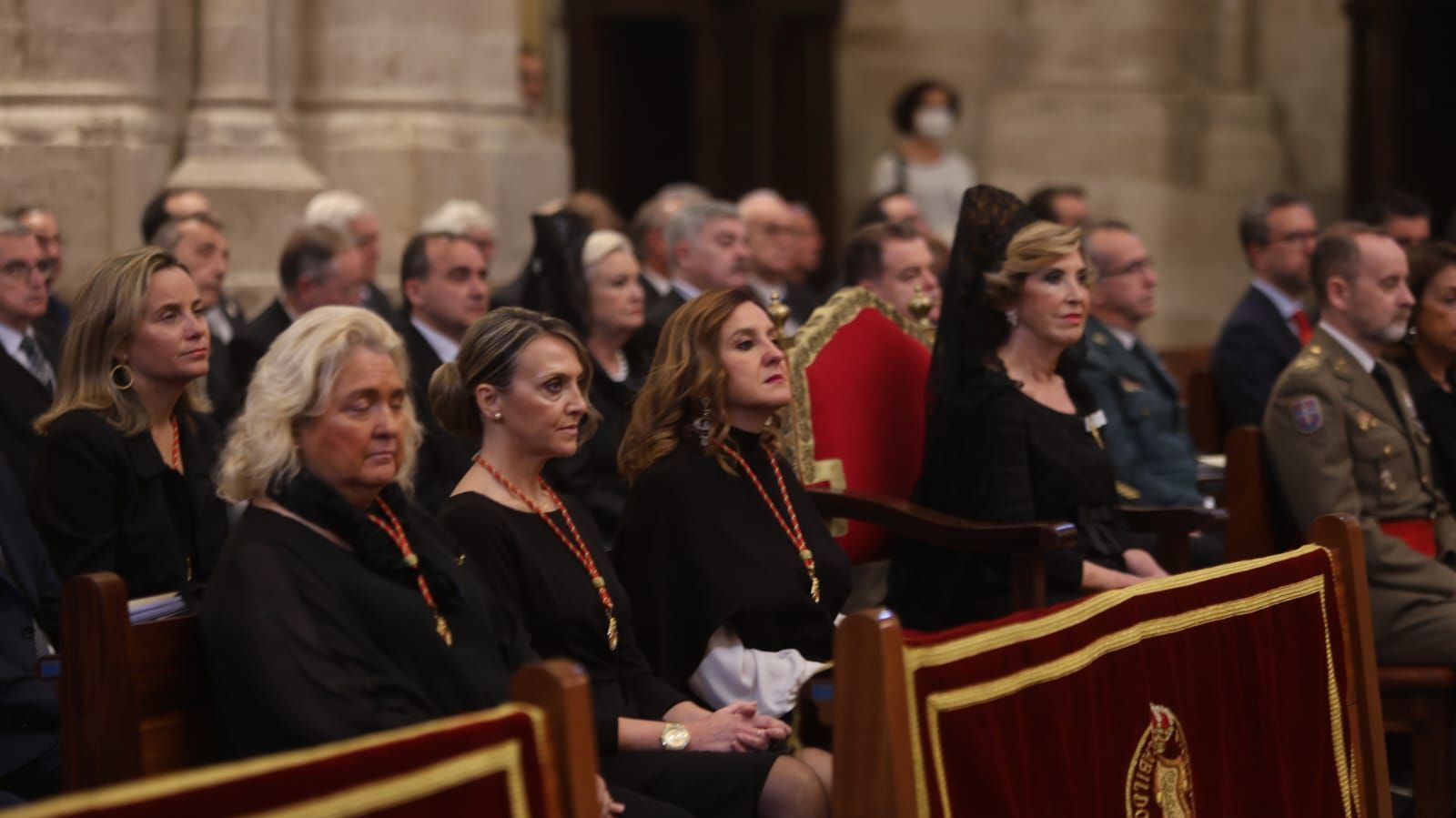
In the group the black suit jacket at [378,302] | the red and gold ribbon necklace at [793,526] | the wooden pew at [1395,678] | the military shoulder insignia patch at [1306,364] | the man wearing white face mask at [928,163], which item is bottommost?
the wooden pew at [1395,678]

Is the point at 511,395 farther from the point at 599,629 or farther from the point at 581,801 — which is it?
the point at 581,801

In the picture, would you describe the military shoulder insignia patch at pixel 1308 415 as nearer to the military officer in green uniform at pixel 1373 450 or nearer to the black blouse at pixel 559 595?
the military officer in green uniform at pixel 1373 450

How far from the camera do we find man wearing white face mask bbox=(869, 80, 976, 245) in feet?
37.8

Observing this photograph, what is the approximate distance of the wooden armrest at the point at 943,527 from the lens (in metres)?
4.86

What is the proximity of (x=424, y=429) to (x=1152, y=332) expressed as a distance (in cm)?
705

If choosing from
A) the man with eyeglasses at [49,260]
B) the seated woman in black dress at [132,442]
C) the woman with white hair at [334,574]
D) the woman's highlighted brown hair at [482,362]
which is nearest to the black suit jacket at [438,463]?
the seated woman in black dress at [132,442]

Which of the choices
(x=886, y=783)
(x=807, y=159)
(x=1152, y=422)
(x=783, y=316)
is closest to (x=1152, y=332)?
(x=807, y=159)

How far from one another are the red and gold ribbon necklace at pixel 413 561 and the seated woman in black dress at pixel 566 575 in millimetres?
302

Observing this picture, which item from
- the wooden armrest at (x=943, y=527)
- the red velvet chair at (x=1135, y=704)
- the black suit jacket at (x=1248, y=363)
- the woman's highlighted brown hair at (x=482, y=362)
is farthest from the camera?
the black suit jacket at (x=1248, y=363)

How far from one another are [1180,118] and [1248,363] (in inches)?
200

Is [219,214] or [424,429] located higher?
[219,214]

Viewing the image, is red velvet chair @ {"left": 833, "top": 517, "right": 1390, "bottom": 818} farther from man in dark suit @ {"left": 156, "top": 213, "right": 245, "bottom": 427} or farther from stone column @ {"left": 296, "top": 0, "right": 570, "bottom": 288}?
stone column @ {"left": 296, "top": 0, "right": 570, "bottom": 288}

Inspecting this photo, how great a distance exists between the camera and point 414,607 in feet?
11.1

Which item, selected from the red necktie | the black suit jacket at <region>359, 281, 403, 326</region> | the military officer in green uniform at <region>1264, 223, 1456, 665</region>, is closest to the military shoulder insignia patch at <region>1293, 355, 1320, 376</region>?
the military officer in green uniform at <region>1264, 223, 1456, 665</region>
